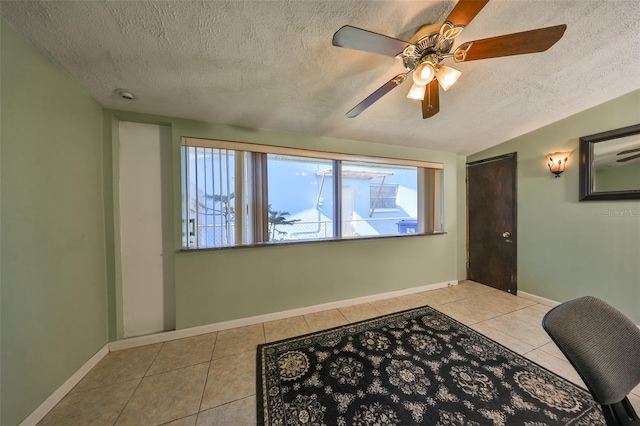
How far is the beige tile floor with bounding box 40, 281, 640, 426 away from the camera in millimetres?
1335

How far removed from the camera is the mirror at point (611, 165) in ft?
6.91

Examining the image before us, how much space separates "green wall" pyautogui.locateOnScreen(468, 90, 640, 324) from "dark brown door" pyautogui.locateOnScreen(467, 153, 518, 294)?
0.11 meters

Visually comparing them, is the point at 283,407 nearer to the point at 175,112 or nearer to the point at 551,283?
the point at 175,112

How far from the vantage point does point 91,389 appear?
5.01 ft

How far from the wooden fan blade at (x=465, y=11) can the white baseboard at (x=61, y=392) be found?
3.20 meters

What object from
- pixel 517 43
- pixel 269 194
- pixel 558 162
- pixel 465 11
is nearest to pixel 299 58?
pixel 465 11

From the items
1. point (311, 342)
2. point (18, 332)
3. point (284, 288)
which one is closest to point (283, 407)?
point (311, 342)

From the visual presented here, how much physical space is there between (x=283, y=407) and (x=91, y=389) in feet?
4.74

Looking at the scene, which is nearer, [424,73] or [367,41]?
[367,41]

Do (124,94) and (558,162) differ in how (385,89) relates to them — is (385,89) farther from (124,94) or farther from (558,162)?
(558,162)

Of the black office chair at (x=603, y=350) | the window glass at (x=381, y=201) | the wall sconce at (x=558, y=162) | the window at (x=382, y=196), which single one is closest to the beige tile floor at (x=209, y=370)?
the black office chair at (x=603, y=350)

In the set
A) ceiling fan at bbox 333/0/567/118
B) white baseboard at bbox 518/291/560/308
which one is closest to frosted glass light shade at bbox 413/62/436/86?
ceiling fan at bbox 333/0/567/118

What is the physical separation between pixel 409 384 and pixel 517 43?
2215 millimetres

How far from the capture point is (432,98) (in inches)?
58.5
